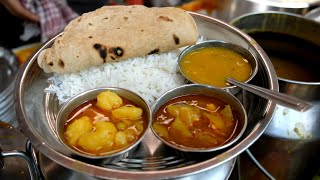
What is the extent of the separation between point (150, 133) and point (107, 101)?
19 centimetres

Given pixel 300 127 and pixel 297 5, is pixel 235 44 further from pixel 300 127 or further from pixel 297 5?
pixel 297 5

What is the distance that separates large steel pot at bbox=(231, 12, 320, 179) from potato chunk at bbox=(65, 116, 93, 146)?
0.63 meters

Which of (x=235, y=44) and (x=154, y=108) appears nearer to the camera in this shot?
(x=154, y=108)

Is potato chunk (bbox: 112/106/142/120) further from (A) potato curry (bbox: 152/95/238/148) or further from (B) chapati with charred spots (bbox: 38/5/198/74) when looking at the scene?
(B) chapati with charred spots (bbox: 38/5/198/74)

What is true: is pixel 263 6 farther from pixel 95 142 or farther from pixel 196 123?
pixel 95 142

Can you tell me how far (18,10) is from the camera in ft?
7.54

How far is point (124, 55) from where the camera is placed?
1.40m

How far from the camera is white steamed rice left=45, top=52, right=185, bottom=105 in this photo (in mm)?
1421

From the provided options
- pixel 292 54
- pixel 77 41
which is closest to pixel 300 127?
pixel 292 54

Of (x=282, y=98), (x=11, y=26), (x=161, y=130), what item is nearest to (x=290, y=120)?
(x=282, y=98)

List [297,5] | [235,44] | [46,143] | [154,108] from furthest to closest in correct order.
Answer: [297,5] → [235,44] → [154,108] → [46,143]

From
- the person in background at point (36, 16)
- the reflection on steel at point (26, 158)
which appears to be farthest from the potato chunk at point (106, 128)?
the person in background at point (36, 16)

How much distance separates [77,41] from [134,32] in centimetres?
20

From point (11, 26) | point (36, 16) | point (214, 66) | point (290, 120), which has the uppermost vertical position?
point (214, 66)
